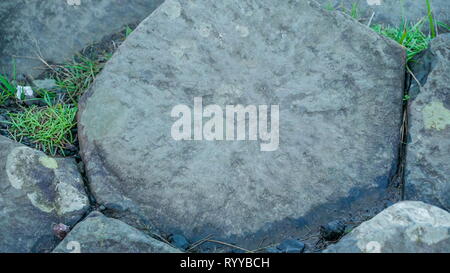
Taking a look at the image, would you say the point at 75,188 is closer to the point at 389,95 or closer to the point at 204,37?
the point at 204,37

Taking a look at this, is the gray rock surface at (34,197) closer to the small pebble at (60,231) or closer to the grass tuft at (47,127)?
the small pebble at (60,231)

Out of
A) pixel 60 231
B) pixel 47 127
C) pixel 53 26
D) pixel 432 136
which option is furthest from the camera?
pixel 53 26

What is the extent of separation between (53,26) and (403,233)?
7.13ft

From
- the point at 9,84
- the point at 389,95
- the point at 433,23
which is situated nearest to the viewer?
the point at 389,95

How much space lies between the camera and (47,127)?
2.61 meters

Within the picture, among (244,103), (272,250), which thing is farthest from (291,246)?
(244,103)

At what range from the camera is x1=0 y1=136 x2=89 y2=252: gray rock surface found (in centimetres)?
219

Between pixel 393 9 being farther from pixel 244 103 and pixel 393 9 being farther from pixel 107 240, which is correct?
pixel 107 240

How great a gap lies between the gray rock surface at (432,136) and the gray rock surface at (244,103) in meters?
0.10

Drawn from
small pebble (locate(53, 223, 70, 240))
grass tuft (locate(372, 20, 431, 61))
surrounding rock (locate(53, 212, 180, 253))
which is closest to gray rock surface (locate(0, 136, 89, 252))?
small pebble (locate(53, 223, 70, 240))

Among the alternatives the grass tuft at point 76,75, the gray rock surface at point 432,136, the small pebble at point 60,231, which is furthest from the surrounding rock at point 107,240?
the gray rock surface at point 432,136
